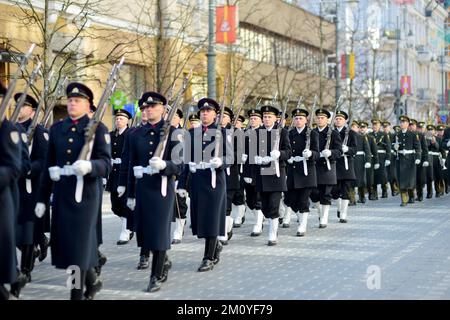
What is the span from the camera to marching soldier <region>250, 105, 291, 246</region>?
13.8 m

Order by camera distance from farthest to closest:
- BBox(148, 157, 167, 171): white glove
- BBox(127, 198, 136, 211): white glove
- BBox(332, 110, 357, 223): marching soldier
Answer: BBox(332, 110, 357, 223): marching soldier → BBox(127, 198, 136, 211): white glove → BBox(148, 157, 167, 171): white glove

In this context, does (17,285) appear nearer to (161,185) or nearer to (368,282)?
(161,185)

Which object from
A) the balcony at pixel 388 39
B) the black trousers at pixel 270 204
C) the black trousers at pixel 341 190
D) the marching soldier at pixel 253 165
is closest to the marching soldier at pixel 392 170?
the black trousers at pixel 341 190

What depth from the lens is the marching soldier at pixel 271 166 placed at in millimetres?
13797

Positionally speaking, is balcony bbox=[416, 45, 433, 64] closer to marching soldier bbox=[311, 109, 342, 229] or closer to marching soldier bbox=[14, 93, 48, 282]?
marching soldier bbox=[311, 109, 342, 229]

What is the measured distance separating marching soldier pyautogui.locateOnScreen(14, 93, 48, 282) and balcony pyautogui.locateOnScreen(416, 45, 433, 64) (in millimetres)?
77324

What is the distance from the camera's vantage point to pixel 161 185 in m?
9.86

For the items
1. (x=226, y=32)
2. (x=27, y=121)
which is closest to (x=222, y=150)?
(x=27, y=121)

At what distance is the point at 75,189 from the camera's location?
336 inches

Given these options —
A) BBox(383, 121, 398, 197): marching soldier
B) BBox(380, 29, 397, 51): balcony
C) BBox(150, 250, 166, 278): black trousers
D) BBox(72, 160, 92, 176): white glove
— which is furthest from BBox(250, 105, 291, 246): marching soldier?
BBox(380, 29, 397, 51): balcony

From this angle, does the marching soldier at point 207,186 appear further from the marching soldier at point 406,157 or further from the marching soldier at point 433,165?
the marching soldier at point 433,165

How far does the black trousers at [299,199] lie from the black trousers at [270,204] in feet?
3.38


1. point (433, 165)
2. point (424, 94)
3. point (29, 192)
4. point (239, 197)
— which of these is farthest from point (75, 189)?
point (424, 94)
